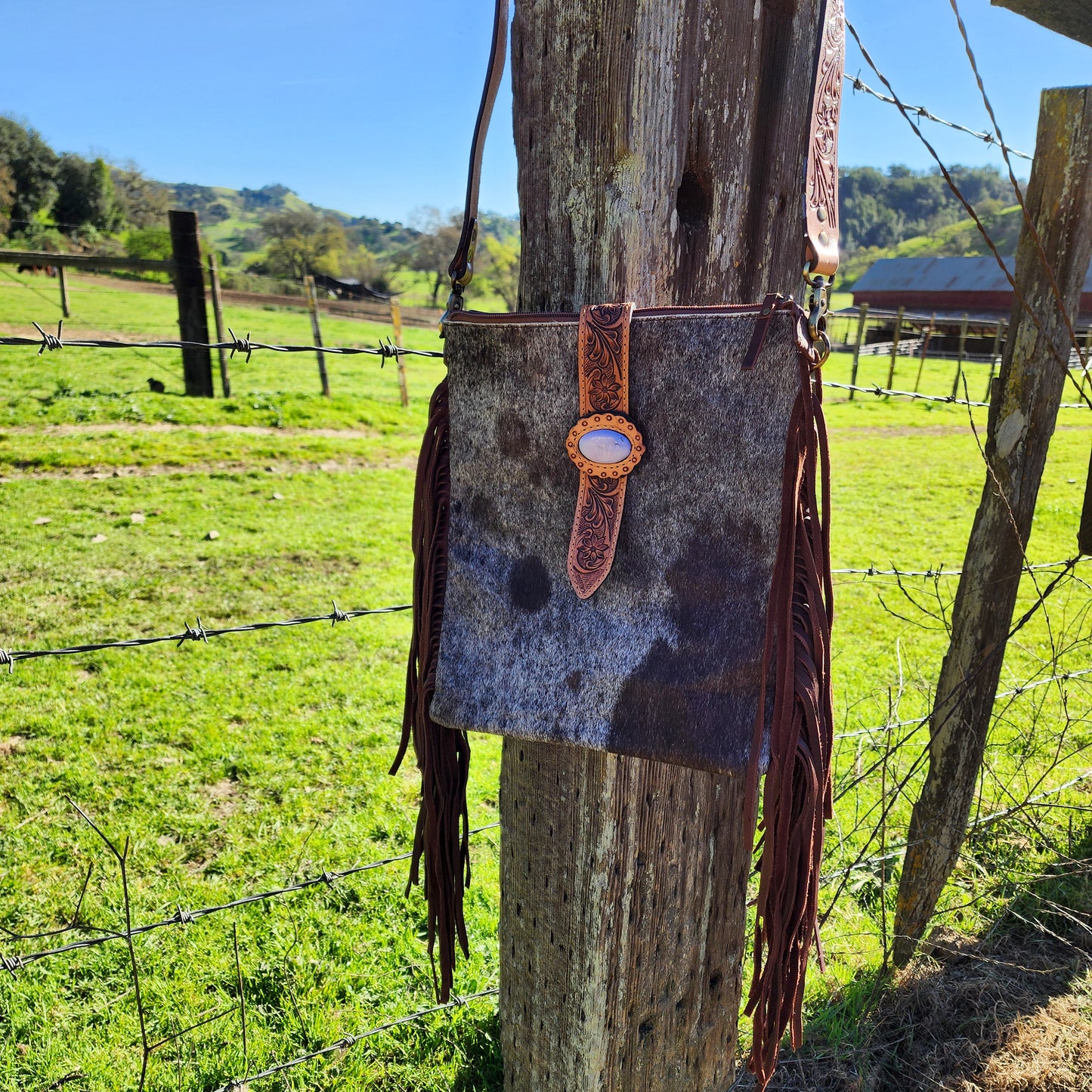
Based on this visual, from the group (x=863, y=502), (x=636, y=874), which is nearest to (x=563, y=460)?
(x=636, y=874)

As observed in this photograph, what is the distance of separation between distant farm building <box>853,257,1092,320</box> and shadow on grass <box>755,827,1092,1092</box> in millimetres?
34488

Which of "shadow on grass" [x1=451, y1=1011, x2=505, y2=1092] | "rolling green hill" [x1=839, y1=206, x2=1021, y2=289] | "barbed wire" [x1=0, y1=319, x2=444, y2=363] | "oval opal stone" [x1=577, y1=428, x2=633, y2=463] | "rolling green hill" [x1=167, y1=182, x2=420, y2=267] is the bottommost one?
"shadow on grass" [x1=451, y1=1011, x2=505, y2=1092]

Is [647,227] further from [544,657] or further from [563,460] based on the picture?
[544,657]

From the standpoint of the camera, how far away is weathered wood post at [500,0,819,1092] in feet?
3.51

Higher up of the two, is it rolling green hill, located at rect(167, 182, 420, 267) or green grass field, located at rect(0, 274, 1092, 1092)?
rolling green hill, located at rect(167, 182, 420, 267)

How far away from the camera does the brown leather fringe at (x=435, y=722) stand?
1276 millimetres

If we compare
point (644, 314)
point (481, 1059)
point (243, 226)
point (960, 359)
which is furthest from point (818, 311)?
point (243, 226)

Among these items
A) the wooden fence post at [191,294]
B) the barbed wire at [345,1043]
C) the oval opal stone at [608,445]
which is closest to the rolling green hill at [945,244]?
the wooden fence post at [191,294]

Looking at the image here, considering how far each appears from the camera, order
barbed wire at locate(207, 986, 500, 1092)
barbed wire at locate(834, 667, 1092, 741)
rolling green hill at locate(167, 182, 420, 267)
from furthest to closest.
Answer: rolling green hill at locate(167, 182, 420, 267), barbed wire at locate(834, 667, 1092, 741), barbed wire at locate(207, 986, 500, 1092)

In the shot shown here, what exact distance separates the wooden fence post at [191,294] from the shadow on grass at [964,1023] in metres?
8.53

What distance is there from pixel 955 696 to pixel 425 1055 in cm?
167

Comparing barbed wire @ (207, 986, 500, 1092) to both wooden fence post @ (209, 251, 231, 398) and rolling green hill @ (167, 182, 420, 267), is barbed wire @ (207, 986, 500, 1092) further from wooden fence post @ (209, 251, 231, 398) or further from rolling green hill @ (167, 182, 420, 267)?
rolling green hill @ (167, 182, 420, 267)

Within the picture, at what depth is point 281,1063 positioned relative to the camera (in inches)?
74.5

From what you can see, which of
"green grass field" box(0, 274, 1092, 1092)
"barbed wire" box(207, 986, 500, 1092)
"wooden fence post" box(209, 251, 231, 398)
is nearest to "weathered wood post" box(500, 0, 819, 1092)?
"barbed wire" box(207, 986, 500, 1092)
